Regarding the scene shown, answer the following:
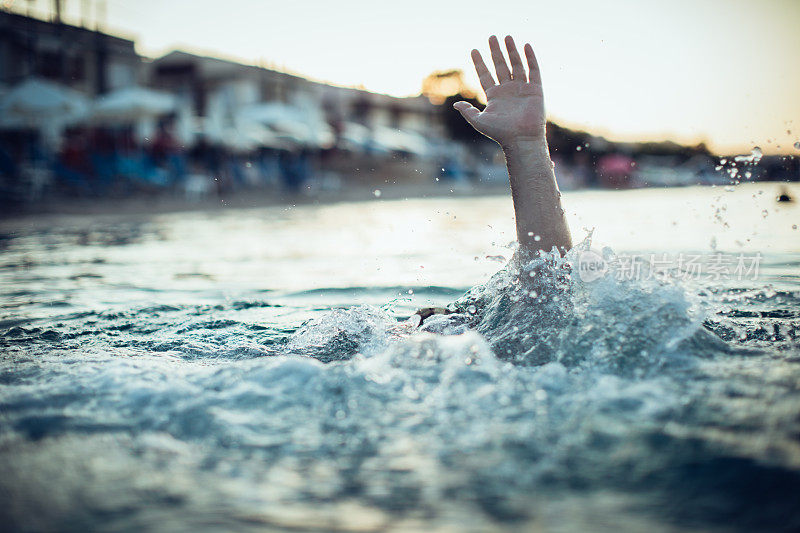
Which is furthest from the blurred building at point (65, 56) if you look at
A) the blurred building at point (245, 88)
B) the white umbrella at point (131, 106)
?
the white umbrella at point (131, 106)

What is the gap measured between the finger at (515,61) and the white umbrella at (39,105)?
1224cm

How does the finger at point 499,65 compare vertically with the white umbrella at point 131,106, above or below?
below

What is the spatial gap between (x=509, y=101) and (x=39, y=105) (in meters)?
12.4

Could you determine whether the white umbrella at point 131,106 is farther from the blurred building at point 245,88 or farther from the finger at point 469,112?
the finger at point 469,112

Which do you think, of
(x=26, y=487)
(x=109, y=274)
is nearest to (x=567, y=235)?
(x=26, y=487)

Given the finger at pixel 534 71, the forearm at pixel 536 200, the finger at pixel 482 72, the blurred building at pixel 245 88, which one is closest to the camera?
the forearm at pixel 536 200

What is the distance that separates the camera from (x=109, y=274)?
592 cm

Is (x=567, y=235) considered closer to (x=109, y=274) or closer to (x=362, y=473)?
(x=362, y=473)

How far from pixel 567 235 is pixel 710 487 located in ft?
6.06

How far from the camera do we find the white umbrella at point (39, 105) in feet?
41.8

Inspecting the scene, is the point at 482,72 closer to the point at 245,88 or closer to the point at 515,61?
the point at 515,61

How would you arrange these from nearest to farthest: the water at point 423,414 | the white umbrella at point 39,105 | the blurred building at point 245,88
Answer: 1. the water at point 423,414
2. the white umbrella at point 39,105
3. the blurred building at point 245,88

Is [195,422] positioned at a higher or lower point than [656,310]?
lower

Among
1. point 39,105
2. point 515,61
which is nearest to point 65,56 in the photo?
point 39,105
